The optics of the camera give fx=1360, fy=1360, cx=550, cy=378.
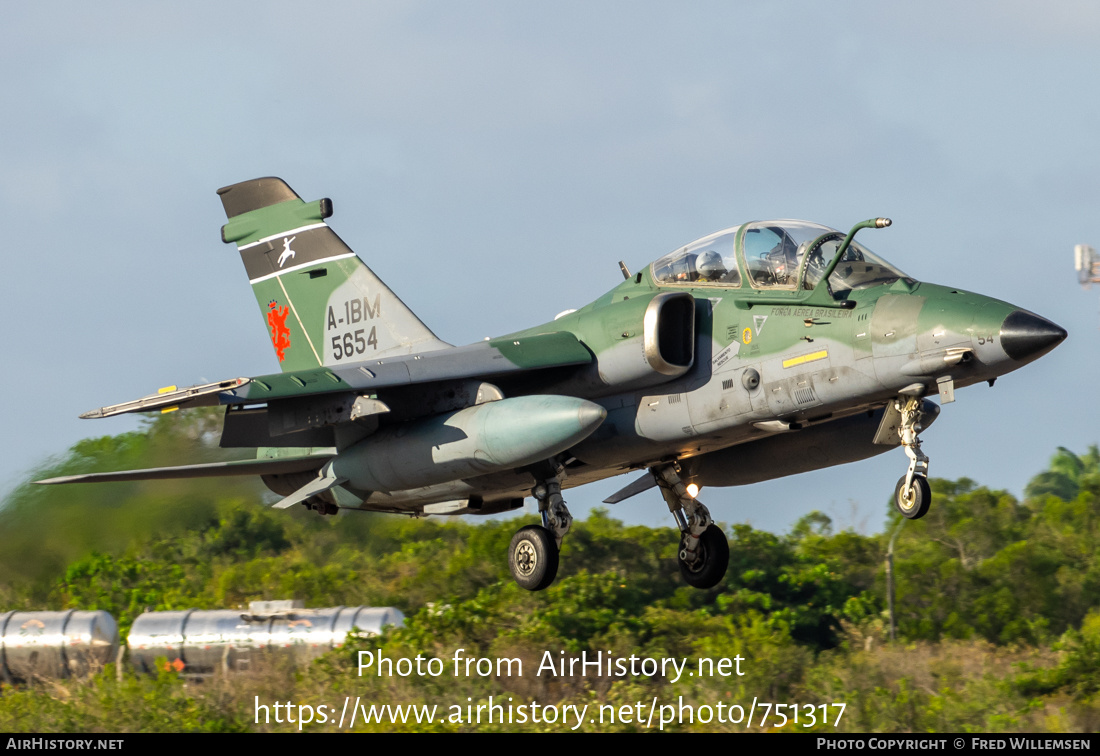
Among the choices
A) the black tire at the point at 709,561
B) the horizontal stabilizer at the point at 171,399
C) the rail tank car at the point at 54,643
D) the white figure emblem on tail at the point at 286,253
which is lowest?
the rail tank car at the point at 54,643

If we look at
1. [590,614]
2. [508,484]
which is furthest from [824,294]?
[590,614]

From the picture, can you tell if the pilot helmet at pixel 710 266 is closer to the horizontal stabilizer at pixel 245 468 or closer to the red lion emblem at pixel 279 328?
the horizontal stabilizer at pixel 245 468

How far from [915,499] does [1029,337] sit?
1.65 meters

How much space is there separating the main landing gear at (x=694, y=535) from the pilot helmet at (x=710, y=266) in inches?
102

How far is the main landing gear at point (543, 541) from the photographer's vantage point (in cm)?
1303

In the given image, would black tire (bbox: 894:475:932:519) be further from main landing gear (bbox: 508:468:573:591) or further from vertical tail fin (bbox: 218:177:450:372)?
vertical tail fin (bbox: 218:177:450:372)

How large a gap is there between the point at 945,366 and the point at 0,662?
80.7ft

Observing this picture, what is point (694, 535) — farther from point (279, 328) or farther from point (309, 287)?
point (279, 328)

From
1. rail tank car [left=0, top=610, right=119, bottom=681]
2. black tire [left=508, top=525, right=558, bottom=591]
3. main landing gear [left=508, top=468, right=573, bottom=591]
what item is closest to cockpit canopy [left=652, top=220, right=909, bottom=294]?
main landing gear [left=508, top=468, right=573, bottom=591]

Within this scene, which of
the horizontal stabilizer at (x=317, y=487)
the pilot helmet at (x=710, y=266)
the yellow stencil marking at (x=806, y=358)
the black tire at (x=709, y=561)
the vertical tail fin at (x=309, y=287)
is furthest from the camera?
the vertical tail fin at (x=309, y=287)

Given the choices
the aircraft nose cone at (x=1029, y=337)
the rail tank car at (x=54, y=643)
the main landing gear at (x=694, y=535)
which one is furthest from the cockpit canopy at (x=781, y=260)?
the rail tank car at (x=54, y=643)

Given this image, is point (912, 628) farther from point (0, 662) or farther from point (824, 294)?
point (824, 294)

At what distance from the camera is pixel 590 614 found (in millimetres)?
29906

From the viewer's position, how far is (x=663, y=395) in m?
12.8
